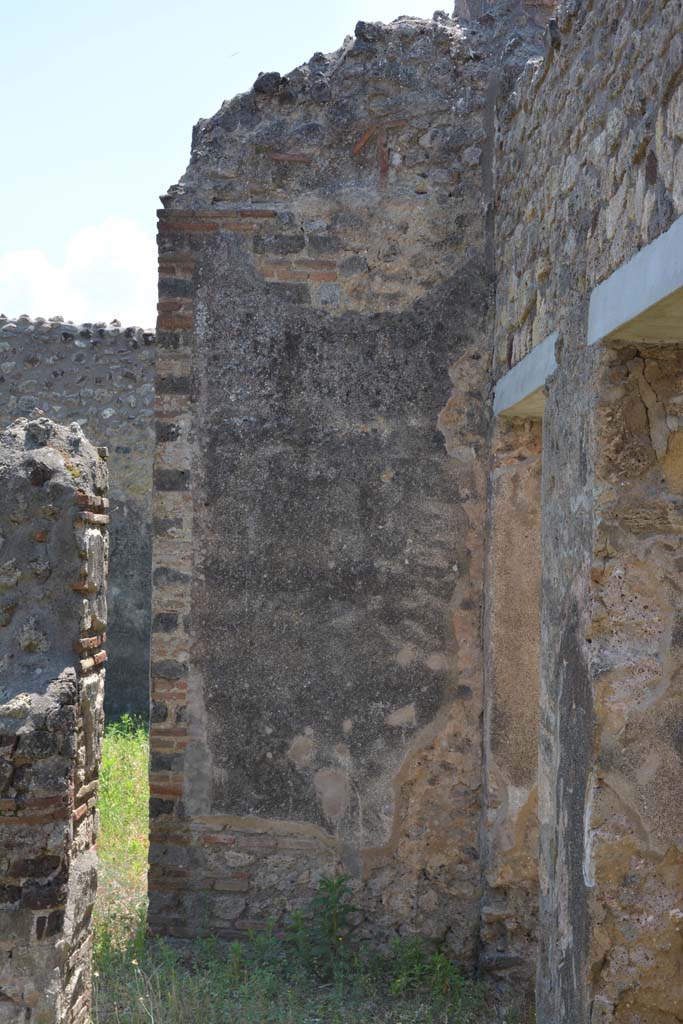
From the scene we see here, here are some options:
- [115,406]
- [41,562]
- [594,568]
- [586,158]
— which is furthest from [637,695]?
[115,406]

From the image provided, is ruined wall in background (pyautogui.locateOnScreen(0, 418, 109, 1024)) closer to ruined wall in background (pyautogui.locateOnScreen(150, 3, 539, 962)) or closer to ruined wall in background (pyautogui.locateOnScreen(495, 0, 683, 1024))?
ruined wall in background (pyautogui.locateOnScreen(150, 3, 539, 962))

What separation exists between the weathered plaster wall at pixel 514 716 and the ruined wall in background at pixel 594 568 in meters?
1.08

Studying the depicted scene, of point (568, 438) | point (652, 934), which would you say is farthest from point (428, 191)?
point (652, 934)

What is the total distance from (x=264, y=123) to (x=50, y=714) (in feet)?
9.70

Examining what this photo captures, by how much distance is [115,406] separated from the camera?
9789 millimetres

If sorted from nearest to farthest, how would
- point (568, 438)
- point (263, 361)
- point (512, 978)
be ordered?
point (568, 438) → point (512, 978) → point (263, 361)

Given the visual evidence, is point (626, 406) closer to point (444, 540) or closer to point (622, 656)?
point (622, 656)

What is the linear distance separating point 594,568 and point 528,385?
1.13 m

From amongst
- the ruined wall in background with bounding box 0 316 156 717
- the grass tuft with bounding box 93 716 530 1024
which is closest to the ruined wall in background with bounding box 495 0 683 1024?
the grass tuft with bounding box 93 716 530 1024

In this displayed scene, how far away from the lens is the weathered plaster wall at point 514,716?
448 cm

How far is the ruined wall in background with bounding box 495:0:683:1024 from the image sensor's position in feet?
8.74

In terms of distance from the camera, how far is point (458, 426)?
4734 mm

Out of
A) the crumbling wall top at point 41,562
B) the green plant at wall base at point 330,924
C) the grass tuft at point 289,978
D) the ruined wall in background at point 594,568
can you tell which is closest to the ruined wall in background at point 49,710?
the crumbling wall top at point 41,562

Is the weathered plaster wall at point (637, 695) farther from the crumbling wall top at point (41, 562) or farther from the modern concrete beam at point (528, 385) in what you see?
the crumbling wall top at point (41, 562)
